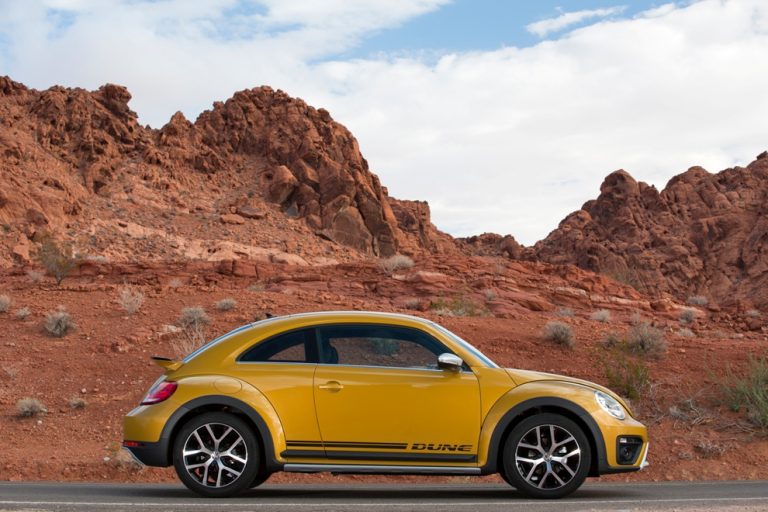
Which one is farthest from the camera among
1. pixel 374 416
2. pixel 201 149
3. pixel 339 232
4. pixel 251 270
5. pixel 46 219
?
pixel 201 149

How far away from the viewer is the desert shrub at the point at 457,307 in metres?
25.8

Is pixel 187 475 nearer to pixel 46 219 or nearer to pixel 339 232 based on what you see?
pixel 46 219

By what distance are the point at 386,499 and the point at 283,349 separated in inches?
62.9

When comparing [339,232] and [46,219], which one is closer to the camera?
[46,219]

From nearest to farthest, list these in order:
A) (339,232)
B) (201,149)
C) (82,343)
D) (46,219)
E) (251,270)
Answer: (82,343) → (251,270) → (46,219) → (339,232) → (201,149)

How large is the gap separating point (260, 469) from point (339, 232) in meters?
47.5

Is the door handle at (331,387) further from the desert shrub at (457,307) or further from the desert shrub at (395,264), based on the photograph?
the desert shrub at (395,264)

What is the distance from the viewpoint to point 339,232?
55.4 metres

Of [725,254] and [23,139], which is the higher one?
[23,139]

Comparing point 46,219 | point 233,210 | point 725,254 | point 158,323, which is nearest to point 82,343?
point 158,323

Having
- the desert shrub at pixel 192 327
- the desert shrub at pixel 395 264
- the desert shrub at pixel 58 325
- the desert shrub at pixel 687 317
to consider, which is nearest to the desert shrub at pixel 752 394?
the desert shrub at pixel 192 327

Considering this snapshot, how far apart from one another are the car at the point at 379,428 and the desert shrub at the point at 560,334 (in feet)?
38.4

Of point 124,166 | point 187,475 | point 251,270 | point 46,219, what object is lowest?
point 187,475

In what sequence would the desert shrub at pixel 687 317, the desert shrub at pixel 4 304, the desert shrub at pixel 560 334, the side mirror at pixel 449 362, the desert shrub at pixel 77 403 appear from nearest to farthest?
the side mirror at pixel 449 362
the desert shrub at pixel 77 403
the desert shrub at pixel 560 334
the desert shrub at pixel 4 304
the desert shrub at pixel 687 317
